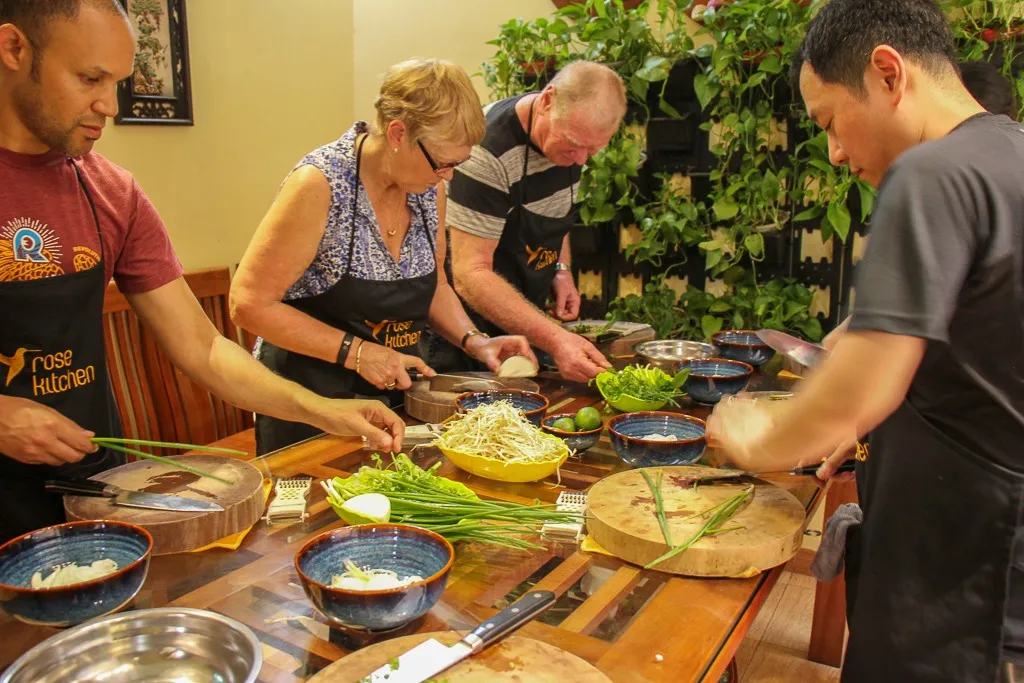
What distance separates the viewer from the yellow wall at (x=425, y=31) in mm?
4512

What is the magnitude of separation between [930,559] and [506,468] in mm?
808

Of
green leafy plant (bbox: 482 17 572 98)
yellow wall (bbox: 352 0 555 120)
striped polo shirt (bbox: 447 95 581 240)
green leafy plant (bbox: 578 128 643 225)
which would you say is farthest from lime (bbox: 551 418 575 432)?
yellow wall (bbox: 352 0 555 120)

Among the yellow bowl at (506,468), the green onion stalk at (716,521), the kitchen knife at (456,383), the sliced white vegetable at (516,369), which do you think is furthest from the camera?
the sliced white vegetable at (516,369)

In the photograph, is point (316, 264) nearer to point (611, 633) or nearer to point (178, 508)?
point (178, 508)

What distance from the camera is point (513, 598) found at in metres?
1.31

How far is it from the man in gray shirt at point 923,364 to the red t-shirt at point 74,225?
4.58 feet

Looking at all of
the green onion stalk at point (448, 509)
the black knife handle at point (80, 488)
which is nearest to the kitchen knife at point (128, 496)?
the black knife handle at point (80, 488)

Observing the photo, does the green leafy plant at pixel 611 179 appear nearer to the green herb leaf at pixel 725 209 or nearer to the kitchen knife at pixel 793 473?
the green herb leaf at pixel 725 209

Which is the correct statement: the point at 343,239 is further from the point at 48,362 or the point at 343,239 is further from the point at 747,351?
the point at 747,351

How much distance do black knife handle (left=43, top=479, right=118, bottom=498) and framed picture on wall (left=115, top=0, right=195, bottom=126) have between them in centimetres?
257

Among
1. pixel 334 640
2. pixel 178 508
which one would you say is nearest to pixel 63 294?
pixel 178 508

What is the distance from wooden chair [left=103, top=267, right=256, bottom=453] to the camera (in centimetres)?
318

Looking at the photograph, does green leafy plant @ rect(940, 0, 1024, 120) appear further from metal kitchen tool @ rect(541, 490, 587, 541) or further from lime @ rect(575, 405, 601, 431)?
metal kitchen tool @ rect(541, 490, 587, 541)

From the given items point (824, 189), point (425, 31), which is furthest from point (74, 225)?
point (425, 31)
